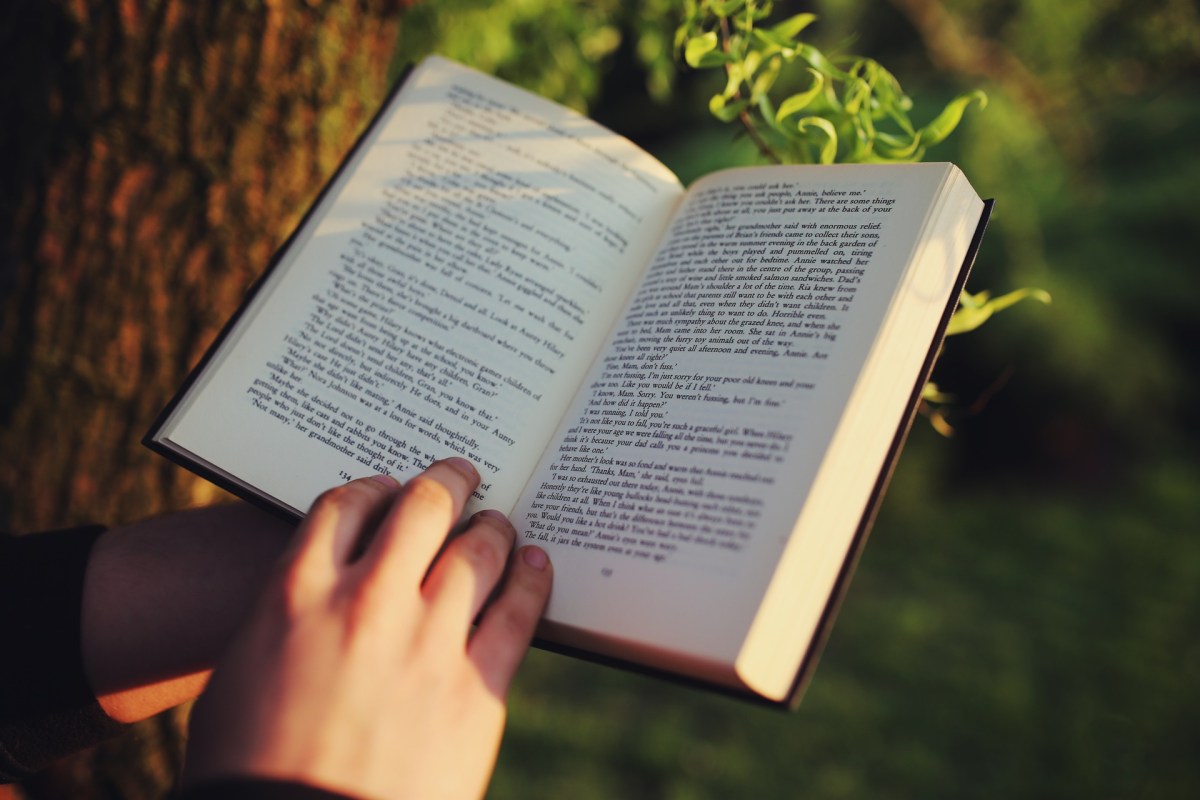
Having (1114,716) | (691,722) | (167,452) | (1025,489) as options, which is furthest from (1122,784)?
(167,452)

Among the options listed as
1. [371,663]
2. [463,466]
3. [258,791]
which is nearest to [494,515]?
[463,466]

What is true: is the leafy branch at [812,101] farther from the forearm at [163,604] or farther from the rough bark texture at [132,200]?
the forearm at [163,604]

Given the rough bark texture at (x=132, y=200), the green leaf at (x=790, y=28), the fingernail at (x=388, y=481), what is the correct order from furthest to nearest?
the rough bark texture at (x=132, y=200) < the green leaf at (x=790, y=28) < the fingernail at (x=388, y=481)

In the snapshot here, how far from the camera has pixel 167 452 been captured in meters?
1.14

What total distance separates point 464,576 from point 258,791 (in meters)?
0.29

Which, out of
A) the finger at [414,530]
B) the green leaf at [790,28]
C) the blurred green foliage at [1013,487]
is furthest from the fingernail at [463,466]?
the blurred green foliage at [1013,487]

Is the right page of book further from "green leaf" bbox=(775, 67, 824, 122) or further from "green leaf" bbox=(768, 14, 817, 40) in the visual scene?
"green leaf" bbox=(768, 14, 817, 40)

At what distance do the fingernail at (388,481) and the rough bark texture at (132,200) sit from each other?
2.75 feet

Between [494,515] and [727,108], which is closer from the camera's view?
[494,515]

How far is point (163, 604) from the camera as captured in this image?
3.94 feet

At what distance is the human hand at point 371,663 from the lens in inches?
30.4

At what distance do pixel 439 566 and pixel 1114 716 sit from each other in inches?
128

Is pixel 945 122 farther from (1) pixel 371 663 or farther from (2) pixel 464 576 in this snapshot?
(1) pixel 371 663

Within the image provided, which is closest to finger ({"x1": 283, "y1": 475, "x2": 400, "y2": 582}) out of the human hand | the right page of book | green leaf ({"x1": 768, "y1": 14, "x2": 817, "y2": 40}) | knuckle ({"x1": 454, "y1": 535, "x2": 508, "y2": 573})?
the human hand
